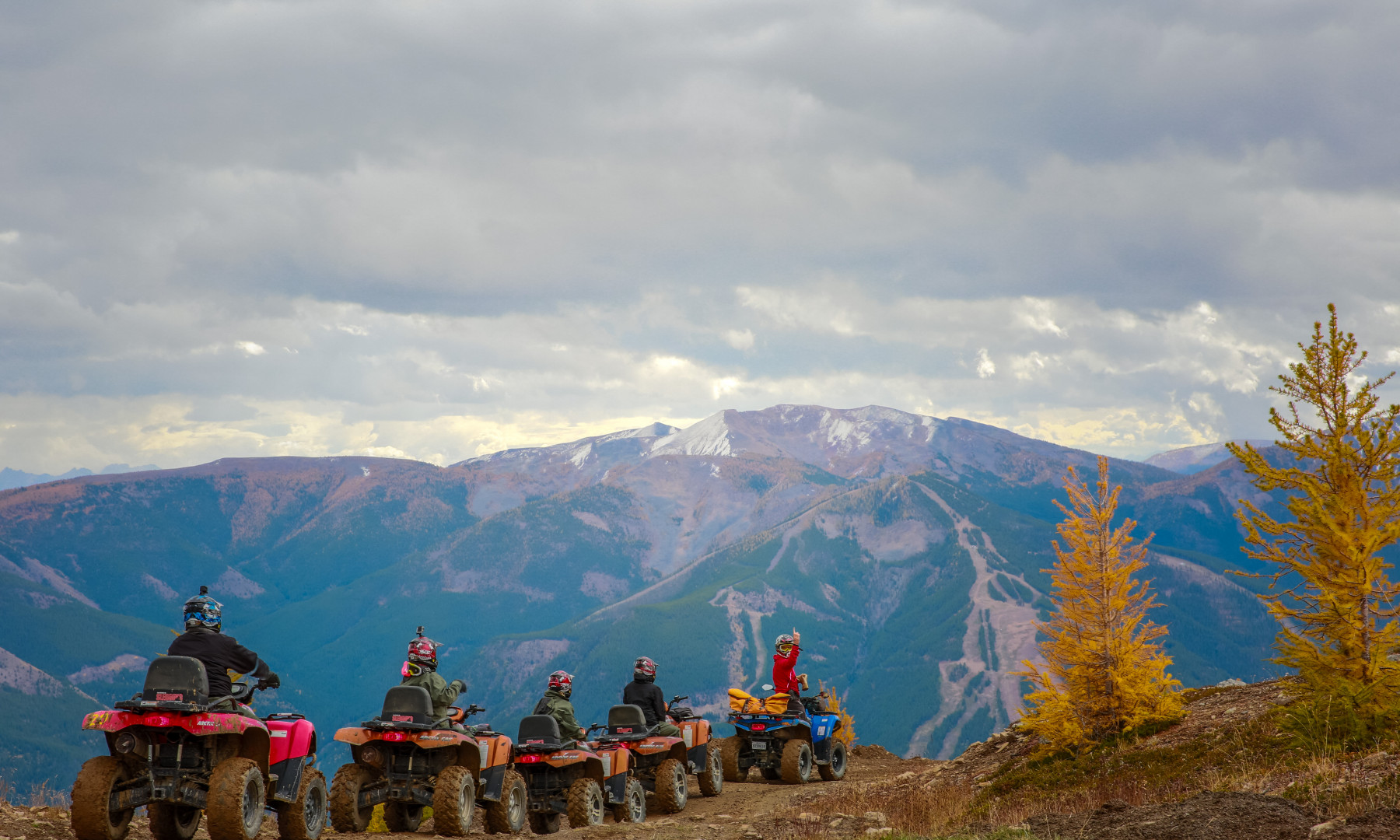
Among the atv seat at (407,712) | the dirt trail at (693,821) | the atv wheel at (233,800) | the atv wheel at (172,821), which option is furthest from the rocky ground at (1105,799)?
the atv wheel at (233,800)

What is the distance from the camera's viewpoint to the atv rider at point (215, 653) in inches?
456

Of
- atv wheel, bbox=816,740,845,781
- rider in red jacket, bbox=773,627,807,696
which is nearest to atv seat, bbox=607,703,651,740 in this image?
rider in red jacket, bbox=773,627,807,696

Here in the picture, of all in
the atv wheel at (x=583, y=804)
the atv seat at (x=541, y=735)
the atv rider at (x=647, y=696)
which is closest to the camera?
the atv wheel at (x=583, y=804)

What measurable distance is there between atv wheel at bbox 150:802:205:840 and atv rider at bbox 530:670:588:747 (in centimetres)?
631

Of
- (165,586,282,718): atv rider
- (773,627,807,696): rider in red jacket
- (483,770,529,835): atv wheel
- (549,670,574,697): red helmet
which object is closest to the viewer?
(165,586,282,718): atv rider

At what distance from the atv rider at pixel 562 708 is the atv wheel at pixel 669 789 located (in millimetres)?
2448

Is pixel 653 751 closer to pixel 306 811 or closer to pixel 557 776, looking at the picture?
pixel 557 776

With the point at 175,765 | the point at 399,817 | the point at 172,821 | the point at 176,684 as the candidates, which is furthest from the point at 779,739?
the point at 176,684

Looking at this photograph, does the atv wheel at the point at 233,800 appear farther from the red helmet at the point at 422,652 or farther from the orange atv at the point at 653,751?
the orange atv at the point at 653,751

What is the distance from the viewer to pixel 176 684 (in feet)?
35.3

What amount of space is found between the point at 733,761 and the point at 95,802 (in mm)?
17157

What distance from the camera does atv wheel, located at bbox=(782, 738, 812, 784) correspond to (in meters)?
24.7

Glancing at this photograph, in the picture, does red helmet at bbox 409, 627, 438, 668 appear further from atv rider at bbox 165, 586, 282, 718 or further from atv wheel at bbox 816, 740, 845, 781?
atv wheel at bbox 816, 740, 845, 781

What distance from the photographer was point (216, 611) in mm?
11836
